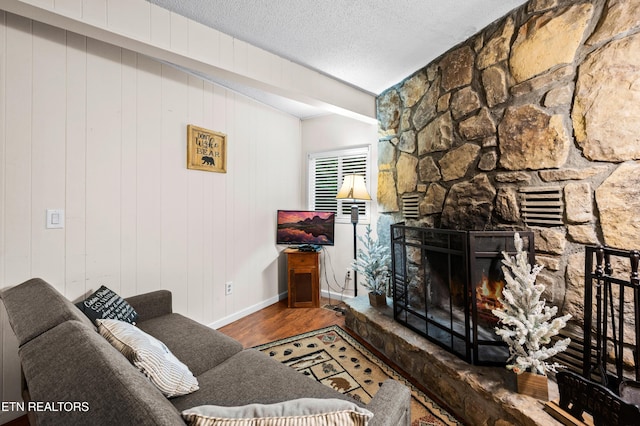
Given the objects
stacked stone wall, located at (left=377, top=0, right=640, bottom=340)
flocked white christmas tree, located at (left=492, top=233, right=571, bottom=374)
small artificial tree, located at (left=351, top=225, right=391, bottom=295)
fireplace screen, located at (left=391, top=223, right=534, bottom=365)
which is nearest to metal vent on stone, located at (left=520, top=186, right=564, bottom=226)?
stacked stone wall, located at (left=377, top=0, right=640, bottom=340)

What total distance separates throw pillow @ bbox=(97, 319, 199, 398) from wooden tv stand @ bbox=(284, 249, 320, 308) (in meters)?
2.19

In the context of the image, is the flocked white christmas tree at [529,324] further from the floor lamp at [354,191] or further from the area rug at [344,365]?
the floor lamp at [354,191]

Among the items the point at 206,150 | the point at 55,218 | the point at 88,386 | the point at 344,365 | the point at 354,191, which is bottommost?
the point at 344,365

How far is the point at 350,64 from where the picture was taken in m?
2.57

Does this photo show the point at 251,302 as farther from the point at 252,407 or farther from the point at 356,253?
the point at 252,407

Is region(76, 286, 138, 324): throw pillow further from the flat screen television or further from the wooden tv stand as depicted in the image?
the flat screen television

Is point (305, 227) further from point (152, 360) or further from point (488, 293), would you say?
point (152, 360)

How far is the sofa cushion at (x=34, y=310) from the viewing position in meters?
0.98

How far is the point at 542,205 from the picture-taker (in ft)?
5.64

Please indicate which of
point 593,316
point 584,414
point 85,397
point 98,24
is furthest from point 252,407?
point 98,24

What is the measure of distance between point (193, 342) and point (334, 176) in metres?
2.66

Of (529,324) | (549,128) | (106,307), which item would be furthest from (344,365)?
(549,128)

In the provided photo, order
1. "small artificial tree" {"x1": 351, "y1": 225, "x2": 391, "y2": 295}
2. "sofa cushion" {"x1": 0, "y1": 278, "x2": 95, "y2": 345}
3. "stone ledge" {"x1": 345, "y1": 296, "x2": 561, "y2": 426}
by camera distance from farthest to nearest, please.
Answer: "small artificial tree" {"x1": 351, "y1": 225, "x2": 391, "y2": 295} < "stone ledge" {"x1": 345, "y1": 296, "x2": 561, "y2": 426} < "sofa cushion" {"x1": 0, "y1": 278, "x2": 95, "y2": 345}

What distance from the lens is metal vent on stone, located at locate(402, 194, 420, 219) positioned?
272cm
